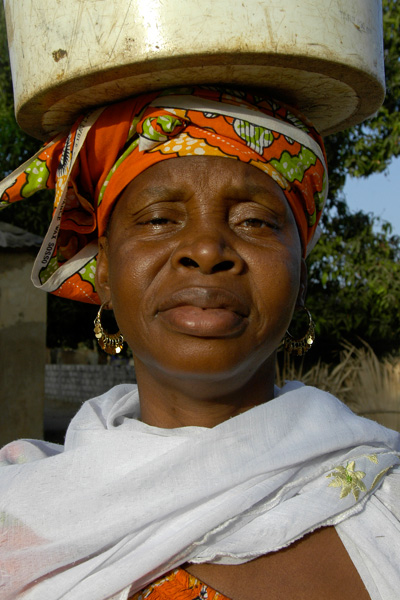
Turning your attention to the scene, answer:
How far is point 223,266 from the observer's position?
64.5 inches

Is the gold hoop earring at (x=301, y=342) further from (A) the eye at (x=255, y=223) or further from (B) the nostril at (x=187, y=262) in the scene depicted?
(B) the nostril at (x=187, y=262)

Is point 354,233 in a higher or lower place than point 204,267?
higher

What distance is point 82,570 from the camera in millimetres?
1530

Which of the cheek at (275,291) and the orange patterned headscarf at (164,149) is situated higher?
the orange patterned headscarf at (164,149)

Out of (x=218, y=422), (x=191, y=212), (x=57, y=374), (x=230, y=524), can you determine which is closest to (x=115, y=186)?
(x=191, y=212)

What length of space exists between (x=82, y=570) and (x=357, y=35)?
4.87 feet

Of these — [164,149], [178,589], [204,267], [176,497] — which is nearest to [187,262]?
[204,267]

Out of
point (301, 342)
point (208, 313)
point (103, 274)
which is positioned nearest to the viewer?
point (208, 313)

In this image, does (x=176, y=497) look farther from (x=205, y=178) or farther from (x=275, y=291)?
(x=205, y=178)

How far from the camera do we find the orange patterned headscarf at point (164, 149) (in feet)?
5.74

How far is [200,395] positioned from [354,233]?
6896 millimetres

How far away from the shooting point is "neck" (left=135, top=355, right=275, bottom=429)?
66.4 inches

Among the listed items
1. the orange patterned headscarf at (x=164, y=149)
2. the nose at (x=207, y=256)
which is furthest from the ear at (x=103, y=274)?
the nose at (x=207, y=256)

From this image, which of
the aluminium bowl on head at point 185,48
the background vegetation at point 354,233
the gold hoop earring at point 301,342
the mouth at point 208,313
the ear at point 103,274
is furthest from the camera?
the background vegetation at point 354,233
